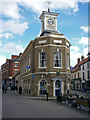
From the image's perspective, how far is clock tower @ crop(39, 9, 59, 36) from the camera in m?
28.7

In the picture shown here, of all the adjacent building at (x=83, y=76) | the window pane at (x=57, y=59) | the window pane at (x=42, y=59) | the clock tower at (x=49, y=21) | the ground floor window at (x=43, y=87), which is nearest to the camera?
the ground floor window at (x=43, y=87)

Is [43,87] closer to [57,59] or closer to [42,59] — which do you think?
[42,59]

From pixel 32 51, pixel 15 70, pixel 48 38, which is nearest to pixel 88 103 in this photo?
pixel 48 38

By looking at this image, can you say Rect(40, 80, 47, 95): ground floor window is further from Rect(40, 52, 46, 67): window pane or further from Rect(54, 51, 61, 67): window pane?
Rect(54, 51, 61, 67): window pane

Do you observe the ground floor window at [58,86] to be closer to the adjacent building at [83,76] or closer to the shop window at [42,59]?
the shop window at [42,59]

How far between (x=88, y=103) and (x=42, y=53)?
15323mm

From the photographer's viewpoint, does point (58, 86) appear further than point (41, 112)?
Yes

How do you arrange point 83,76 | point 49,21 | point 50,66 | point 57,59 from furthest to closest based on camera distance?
point 83,76 → point 49,21 → point 57,59 → point 50,66

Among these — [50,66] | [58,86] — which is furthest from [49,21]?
A: [58,86]

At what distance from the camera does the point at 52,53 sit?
24766 mm

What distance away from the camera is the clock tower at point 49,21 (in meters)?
28.7

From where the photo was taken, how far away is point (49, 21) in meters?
29.1

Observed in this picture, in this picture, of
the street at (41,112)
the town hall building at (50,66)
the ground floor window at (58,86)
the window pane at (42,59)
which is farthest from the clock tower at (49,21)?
the street at (41,112)

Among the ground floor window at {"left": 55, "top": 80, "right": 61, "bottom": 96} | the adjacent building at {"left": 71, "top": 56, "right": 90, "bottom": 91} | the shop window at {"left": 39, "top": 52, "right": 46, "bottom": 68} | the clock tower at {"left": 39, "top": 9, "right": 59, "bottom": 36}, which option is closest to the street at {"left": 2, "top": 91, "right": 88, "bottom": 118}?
the ground floor window at {"left": 55, "top": 80, "right": 61, "bottom": 96}
